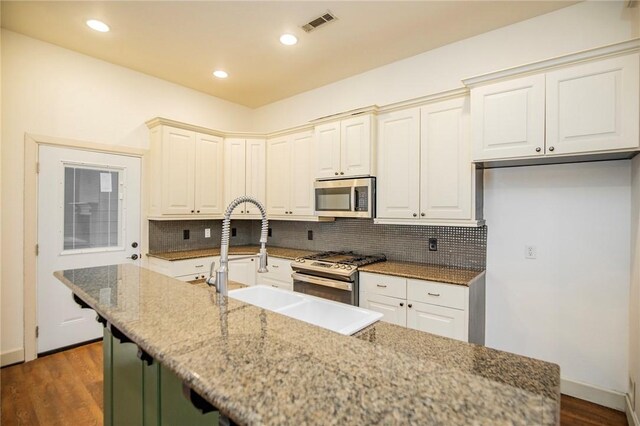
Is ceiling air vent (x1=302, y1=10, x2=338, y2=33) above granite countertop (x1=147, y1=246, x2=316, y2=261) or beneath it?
above

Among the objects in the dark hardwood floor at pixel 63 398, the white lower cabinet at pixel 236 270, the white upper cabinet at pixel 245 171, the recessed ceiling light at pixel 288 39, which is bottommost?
the dark hardwood floor at pixel 63 398

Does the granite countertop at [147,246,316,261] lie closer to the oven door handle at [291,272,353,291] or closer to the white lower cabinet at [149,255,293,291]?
the white lower cabinet at [149,255,293,291]

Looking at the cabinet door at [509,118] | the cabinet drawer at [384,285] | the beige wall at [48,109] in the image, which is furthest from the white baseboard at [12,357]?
the cabinet door at [509,118]

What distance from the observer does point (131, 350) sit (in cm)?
142

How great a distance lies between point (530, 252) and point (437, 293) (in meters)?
0.87

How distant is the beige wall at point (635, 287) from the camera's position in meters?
2.00

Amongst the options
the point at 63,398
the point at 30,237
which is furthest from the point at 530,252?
the point at 30,237

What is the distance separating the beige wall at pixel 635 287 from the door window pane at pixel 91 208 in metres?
4.52

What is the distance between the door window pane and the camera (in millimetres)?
3244

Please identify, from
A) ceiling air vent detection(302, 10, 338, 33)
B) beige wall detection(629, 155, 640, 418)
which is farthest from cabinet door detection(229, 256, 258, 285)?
beige wall detection(629, 155, 640, 418)

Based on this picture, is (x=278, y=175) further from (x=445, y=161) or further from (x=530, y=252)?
(x=530, y=252)

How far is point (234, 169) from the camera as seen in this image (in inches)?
165

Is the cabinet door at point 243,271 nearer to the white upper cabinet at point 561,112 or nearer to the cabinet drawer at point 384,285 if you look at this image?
the cabinet drawer at point 384,285

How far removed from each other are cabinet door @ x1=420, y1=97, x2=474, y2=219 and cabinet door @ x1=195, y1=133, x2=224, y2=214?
2552 millimetres
